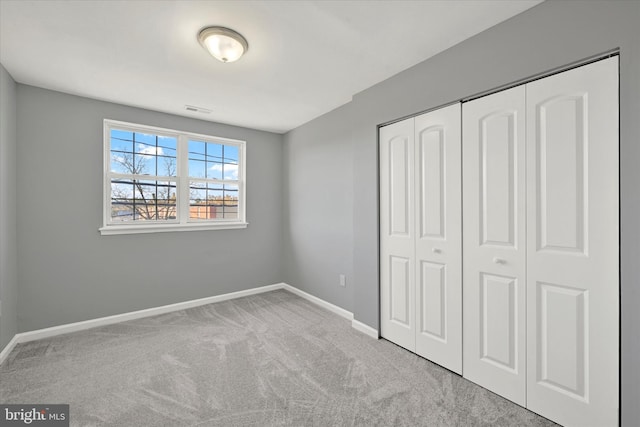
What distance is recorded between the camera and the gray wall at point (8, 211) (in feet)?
7.92

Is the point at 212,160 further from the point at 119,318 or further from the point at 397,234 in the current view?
the point at 397,234

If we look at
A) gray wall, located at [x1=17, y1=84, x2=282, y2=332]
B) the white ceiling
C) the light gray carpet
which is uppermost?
the white ceiling

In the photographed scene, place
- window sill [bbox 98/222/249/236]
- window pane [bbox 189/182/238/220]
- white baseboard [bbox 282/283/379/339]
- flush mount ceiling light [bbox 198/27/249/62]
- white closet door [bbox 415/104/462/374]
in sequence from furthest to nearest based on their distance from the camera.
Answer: window pane [bbox 189/182/238/220], window sill [bbox 98/222/249/236], white baseboard [bbox 282/283/379/339], white closet door [bbox 415/104/462/374], flush mount ceiling light [bbox 198/27/249/62]

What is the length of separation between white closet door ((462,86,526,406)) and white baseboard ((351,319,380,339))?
2.95 ft

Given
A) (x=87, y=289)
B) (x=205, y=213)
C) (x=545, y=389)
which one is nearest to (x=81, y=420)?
(x=87, y=289)

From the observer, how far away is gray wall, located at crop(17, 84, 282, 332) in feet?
9.23

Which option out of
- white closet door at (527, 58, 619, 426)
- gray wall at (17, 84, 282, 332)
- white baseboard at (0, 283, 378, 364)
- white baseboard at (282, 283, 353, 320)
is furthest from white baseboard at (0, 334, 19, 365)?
white closet door at (527, 58, 619, 426)

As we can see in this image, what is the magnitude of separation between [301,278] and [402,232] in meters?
2.12

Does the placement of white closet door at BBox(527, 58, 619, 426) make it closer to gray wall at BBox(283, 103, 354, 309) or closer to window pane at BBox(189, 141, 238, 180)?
gray wall at BBox(283, 103, 354, 309)

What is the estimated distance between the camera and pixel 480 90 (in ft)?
6.60

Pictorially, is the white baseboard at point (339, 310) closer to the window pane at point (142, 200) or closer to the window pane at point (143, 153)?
the window pane at point (142, 200)

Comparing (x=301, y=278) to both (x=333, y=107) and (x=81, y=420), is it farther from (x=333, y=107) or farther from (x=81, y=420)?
(x=81, y=420)

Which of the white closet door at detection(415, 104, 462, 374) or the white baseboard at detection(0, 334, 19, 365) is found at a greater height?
the white closet door at detection(415, 104, 462, 374)

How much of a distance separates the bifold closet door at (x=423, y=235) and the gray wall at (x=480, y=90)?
0.13 meters
